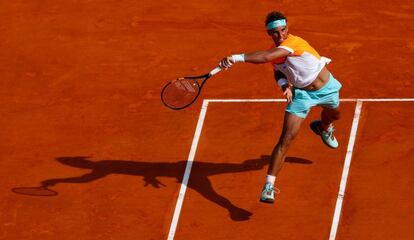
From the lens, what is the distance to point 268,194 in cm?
1369

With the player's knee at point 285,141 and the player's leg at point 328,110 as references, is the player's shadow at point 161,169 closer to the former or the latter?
the player's leg at point 328,110

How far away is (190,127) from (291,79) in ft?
8.77

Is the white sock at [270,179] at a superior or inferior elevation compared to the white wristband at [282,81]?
inferior

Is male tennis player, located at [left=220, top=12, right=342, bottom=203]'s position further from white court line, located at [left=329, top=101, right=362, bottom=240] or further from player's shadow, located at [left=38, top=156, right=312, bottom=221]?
player's shadow, located at [left=38, top=156, right=312, bottom=221]

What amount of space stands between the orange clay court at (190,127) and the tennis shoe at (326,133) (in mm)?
220

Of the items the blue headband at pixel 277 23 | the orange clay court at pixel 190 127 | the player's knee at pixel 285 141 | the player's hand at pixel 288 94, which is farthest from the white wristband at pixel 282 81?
the orange clay court at pixel 190 127

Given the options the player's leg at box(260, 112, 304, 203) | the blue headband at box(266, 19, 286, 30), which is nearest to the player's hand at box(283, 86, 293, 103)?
the player's leg at box(260, 112, 304, 203)

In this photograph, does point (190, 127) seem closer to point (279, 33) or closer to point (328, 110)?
point (328, 110)

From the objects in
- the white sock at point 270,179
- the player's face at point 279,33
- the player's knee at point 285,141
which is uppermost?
the player's face at point 279,33

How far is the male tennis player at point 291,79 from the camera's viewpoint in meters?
13.5

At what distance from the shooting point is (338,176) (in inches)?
582

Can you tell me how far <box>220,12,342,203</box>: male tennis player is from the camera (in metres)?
13.5

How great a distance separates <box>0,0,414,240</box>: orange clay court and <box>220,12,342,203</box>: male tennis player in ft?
3.07

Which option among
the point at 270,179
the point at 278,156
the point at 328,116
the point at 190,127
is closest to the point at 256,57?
the point at 278,156
